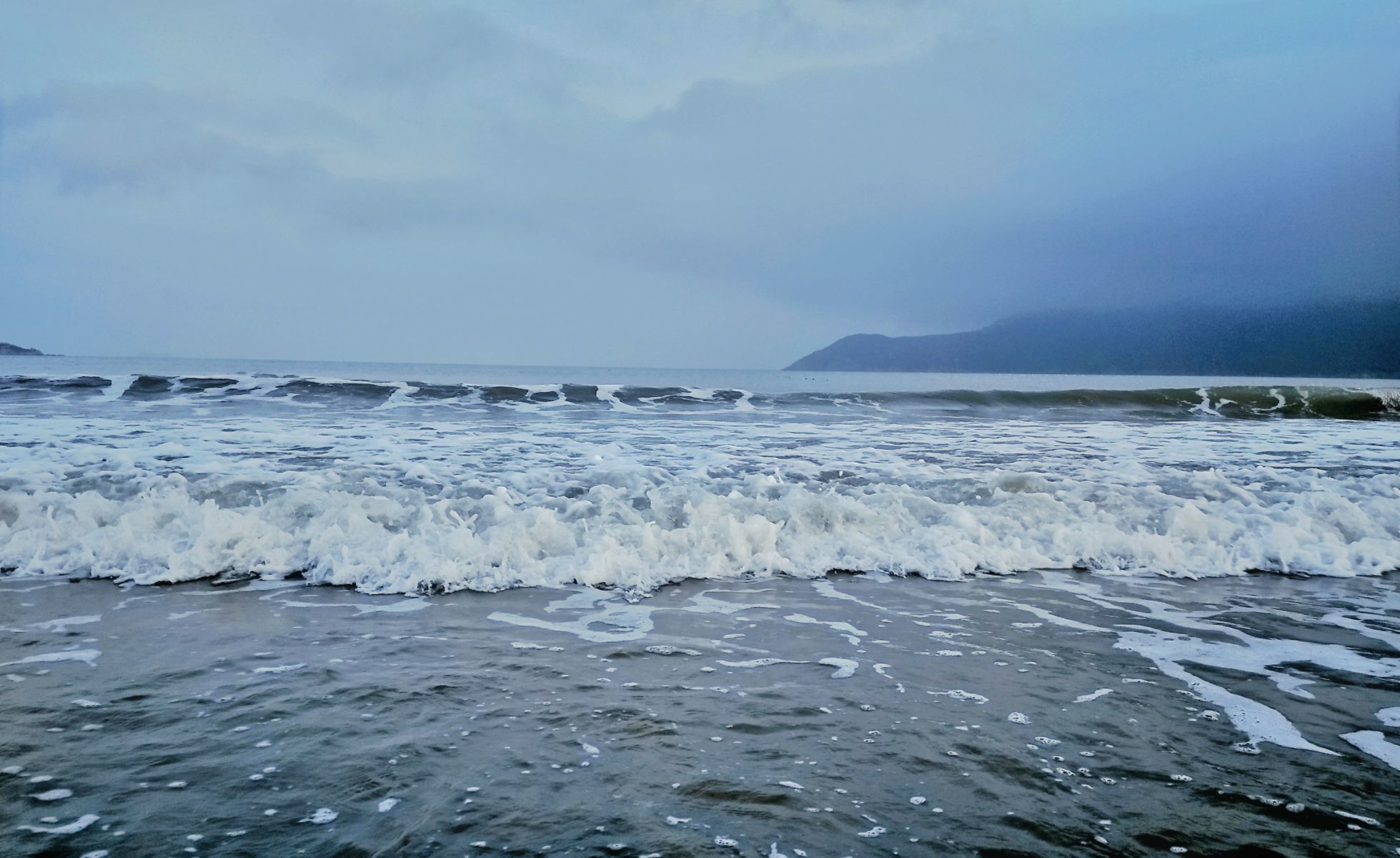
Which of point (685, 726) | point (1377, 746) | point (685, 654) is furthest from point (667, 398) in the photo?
point (1377, 746)

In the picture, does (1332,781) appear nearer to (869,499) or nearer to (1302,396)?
(869,499)

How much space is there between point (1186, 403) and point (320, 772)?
26.5 metres

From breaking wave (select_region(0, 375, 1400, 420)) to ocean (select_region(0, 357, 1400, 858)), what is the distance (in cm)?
831

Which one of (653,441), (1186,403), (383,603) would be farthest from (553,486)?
(1186,403)

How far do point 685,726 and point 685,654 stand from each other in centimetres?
98

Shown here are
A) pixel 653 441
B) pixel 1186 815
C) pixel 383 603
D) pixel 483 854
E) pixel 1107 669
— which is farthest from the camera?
pixel 653 441

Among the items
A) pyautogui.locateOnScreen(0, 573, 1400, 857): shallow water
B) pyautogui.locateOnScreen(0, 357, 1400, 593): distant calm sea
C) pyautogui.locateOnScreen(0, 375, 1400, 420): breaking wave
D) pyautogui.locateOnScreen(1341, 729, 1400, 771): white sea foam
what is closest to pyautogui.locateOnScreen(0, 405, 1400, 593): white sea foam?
pyautogui.locateOnScreen(0, 357, 1400, 593): distant calm sea

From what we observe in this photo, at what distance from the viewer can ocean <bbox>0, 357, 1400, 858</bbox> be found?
249 cm

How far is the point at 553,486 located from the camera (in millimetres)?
8094

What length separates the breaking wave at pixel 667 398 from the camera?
17938 mm

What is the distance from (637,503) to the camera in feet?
24.7

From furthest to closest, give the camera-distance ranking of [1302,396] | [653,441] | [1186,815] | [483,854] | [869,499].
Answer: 1. [1302,396]
2. [653,441]
3. [869,499]
4. [1186,815]
5. [483,854]

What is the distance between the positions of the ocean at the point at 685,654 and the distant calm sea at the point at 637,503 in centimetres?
5

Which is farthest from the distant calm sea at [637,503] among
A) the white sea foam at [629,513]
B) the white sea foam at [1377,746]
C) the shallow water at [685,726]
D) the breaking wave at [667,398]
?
the breaking wave at [667,398]
